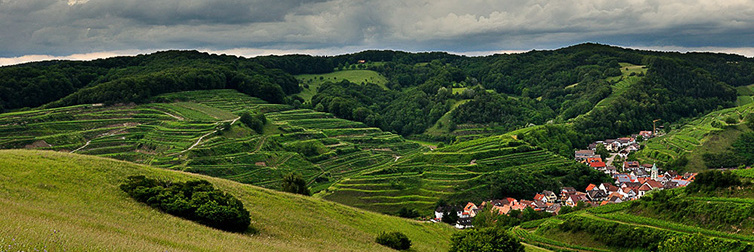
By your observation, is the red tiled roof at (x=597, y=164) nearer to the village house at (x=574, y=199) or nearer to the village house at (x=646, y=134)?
the village house at (x=574, y=199)

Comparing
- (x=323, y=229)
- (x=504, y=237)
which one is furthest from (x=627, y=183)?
(x=323, y=229)

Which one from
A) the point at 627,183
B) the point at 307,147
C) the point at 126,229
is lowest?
the point at 627,183

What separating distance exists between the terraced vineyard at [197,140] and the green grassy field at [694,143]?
64.0 metres

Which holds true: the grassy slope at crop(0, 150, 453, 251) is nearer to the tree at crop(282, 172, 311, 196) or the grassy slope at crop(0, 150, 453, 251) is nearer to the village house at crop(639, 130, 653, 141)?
the tree at crop(282, 172, 311, 196)

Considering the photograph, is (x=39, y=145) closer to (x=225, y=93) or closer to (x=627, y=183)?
(x=225, y=93)

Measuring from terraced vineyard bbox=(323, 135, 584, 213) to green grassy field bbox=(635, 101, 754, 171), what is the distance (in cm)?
3005

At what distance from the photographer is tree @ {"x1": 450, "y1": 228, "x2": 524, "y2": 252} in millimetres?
33906

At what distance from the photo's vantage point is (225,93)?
13075cm

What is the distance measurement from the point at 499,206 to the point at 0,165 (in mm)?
70566

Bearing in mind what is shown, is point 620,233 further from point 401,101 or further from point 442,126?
point 401,101

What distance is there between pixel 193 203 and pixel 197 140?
64541mm

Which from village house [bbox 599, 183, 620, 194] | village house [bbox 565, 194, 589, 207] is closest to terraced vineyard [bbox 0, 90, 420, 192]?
village house [bbox 565, 194, 589, 207]

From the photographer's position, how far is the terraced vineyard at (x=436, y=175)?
8525 centimetres

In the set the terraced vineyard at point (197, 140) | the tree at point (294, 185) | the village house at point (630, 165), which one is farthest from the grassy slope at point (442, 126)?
the tree at point (294, 185)
